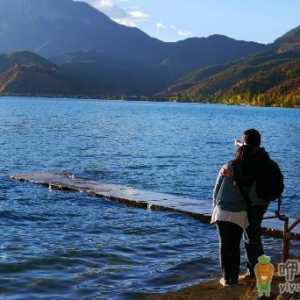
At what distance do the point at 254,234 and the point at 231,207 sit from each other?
65cm

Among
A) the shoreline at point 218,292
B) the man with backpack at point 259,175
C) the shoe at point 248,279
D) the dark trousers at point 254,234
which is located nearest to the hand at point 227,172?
the man with backpack at point 259,175

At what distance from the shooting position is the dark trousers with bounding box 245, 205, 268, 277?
9.45m

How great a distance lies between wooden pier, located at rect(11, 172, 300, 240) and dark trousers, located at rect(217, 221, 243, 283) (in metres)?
4.60

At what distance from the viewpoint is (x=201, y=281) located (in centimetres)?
1150

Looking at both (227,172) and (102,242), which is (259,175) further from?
(102,242)

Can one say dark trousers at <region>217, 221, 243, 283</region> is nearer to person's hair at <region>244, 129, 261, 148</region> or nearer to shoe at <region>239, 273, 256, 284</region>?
shoe at <region>239, 273, 256, 284</region>

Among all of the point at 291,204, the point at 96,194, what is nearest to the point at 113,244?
the point at 96,194

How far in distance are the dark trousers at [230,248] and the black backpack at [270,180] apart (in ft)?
2.42

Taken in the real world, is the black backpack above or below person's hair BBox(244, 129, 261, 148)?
below

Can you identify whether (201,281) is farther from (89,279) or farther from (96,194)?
(96,194)

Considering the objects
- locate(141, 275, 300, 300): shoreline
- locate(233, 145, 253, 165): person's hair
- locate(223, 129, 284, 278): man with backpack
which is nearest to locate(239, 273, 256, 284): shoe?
locate(141, 275, 300, 300): shoreline

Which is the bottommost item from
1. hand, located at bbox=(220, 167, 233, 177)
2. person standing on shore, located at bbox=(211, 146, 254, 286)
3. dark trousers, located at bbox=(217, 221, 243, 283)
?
dark trousers, located at bbox=(217, 221, 243, 283)

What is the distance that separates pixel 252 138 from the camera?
9.12m

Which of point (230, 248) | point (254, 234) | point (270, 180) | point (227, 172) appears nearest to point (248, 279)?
point (230, 248)
